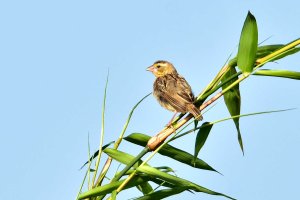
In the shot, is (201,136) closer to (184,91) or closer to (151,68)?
(184,91)

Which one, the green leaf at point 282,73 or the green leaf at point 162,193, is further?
the green leaf at point 282,73

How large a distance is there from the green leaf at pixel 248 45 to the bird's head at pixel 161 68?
4.31 m

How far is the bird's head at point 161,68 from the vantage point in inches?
318

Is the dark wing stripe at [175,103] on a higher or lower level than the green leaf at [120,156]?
higher

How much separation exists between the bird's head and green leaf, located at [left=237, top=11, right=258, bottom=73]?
4314 mm

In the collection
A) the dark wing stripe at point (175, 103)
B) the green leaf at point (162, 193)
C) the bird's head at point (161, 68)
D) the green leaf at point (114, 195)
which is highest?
the bird's head at point (161, 68)

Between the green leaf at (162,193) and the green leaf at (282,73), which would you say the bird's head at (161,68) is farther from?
the green leaf at (162,193)

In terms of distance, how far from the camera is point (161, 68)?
8.21 m

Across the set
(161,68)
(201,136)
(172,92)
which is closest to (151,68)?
(161,68)

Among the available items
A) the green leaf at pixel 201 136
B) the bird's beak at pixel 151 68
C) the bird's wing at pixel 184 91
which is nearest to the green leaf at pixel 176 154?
the green leaf at pixel 201 136

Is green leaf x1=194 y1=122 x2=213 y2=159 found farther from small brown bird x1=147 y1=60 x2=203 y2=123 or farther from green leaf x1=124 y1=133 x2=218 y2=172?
small brown bird x1=147 y1=60 x2=203 y2=123

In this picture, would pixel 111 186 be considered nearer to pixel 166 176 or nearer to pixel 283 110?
pixel 166 176

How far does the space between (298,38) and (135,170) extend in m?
1.32

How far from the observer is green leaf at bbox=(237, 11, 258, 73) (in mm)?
3593
